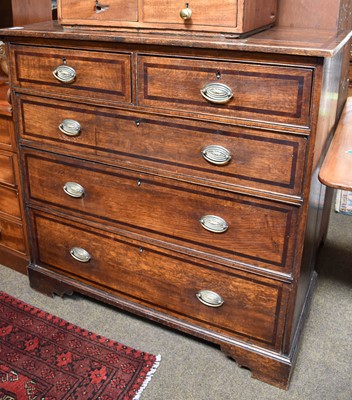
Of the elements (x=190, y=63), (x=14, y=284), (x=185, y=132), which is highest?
(x=190, y=63)

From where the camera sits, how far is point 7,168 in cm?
232

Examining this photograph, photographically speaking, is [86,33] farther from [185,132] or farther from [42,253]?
[42,253]

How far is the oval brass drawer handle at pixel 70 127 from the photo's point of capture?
1.91 meters

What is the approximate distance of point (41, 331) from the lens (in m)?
2.11

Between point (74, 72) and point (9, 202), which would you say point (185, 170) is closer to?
point (74, 72)

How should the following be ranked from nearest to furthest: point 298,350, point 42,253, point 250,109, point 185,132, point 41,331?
point 250,109 < point 185,132 < point 298,350 < point 41,331 < point 42,253

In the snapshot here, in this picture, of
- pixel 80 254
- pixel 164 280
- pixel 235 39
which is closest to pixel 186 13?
pixel 235 39

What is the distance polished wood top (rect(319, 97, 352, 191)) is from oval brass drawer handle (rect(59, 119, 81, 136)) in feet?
3.01

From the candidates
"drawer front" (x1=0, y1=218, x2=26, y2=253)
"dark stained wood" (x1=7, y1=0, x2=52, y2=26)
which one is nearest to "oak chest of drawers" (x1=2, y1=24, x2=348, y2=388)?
"drawer front" (x1=0, y1=218, x2=26, y2=253)

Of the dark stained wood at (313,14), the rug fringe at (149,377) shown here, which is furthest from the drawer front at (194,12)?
the rug fringe at (149,377)

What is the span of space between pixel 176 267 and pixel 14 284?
3.11ft

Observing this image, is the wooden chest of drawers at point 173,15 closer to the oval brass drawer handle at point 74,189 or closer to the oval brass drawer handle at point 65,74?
the oval brass drawer handle at point 65,74

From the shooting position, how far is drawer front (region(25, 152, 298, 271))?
166 centimetres

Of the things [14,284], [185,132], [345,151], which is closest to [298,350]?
[345,151]
